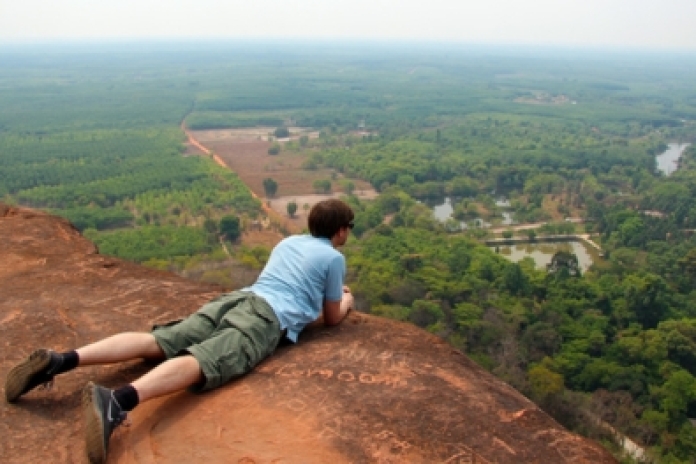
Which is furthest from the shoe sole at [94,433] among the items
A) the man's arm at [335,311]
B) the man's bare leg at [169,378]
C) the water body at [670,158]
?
the water body at [670,158]

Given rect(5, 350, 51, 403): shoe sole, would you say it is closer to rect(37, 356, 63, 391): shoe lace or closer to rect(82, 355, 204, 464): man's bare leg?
rect(37, 356, 63, 391): shoe lace

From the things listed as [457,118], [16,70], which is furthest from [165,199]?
[16,70]

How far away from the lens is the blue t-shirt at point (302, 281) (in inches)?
178

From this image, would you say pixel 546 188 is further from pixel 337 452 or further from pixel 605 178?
pixel 337 452

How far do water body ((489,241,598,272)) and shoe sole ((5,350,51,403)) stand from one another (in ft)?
123

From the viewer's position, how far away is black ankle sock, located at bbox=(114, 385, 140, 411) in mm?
3521

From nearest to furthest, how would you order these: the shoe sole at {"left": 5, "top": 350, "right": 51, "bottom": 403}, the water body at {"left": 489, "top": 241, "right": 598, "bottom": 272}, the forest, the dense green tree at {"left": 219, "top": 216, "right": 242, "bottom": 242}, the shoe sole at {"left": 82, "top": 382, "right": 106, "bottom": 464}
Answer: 1. the shoe sole at {"left": 82, "top": 382, "right": 106, "bottom": 464}
2. the shoe sole at {"left": 5, "top": 350, "right": 51, "bottom": 403}
3. the forest
4. the water body at {"left": 489, "top": 241, "right": 598, "bottom": 272}
5. the dense green tree at {"left": 219, "top": 216, "right": 242, "bottom": 242}

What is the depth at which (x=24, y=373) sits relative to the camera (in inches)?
146

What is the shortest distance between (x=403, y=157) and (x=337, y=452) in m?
62.6

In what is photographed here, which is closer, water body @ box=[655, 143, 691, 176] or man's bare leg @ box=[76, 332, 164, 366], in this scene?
man's bare leg @ box=[76, 332, 164, 366]

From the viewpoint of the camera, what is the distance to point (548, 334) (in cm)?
2475

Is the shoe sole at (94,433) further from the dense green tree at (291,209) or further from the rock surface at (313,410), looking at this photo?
the dense green tree at (291,209)

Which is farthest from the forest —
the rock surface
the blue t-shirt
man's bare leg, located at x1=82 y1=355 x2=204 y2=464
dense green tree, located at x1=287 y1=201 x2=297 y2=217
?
man's bare leg, located at x1=82 y1=355 x2=204 y2=464

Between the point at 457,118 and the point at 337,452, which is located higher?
the point at 337,452
